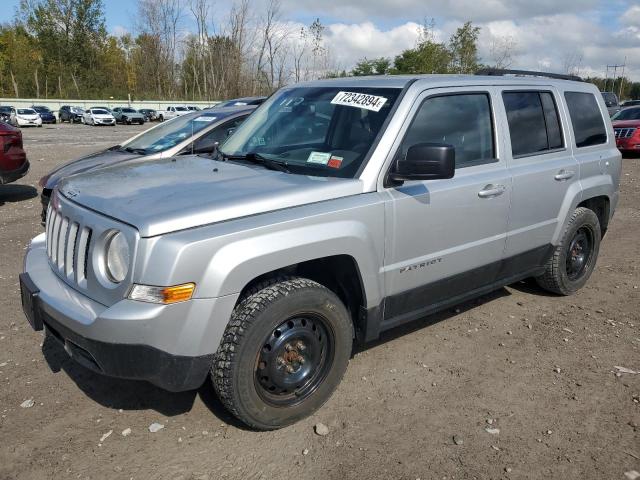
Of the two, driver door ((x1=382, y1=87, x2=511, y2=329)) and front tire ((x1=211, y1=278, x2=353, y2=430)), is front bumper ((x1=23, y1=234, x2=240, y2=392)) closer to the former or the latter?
front tire ((x1=211, y1=278, x2=353, y2=430))

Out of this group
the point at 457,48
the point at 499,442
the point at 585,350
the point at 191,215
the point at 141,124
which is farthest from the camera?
the point at 141,124

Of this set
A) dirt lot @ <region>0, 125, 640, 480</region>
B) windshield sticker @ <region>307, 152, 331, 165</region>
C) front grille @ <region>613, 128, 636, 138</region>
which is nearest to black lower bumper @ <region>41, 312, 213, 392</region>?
dirt lot @ <region>0, 125, 640, 480</region>

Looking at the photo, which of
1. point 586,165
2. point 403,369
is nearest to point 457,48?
point 586,165

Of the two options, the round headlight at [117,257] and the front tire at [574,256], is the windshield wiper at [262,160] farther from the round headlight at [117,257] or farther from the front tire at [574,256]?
the front tire at [574,256]

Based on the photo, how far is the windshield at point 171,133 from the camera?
7.00 m

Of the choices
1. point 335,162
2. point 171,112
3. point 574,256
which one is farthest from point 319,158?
point 171,112

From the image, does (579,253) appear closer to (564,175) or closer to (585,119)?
(564,175)

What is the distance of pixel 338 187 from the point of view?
3154 mm

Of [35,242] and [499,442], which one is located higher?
[35,242]

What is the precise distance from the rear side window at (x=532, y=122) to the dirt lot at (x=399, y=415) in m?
1.46

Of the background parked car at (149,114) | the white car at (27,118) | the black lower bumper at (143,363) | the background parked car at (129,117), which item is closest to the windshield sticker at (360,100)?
the black lower bumper at (143,363)

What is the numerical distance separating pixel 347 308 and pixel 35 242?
2102 millimetres

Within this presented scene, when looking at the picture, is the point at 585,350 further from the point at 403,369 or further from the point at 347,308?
the point at 347,308

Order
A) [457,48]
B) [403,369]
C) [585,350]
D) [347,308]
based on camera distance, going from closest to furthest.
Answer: [347,308]
[403,369]
[585,350]
[457,48]
